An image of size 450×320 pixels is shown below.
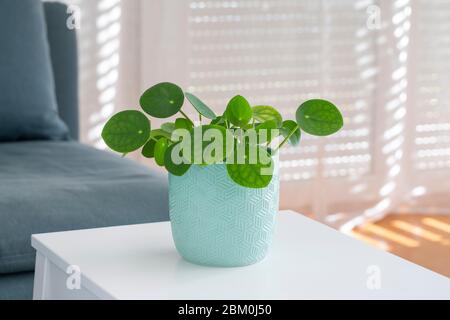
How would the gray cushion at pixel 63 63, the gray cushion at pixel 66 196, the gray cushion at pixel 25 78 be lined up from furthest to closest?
the gray cushion at pixel 63 63 → the gray cushion at pixel 25 78 → the gray cushion at pixel 66 196

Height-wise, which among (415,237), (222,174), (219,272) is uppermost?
(222,174)

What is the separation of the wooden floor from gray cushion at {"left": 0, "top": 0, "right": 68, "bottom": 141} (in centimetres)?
110

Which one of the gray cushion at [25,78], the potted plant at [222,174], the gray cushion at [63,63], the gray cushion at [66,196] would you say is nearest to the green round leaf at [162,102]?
the potted plant at [222,174]

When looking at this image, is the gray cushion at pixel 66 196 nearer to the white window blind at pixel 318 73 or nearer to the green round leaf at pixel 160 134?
the green round leaf at pixel 160 134

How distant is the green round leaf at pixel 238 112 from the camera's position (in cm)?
110

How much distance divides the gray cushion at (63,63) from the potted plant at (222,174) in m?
1.14

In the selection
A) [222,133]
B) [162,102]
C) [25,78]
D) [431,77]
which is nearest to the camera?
[222,133]

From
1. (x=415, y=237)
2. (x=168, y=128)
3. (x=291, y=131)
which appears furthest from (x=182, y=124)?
(x=415, y=237)

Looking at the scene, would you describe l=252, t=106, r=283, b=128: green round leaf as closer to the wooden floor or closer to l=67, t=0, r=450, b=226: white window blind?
the wooden floor

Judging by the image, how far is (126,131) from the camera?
1.13m

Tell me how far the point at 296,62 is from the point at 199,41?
35 centimetres

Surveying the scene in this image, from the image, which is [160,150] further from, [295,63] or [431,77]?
[431,77]

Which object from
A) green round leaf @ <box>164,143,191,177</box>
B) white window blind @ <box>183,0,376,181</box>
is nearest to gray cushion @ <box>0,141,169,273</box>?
green round leaf @ <box>164,143,191,177</box>

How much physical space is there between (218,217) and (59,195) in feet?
1.75
